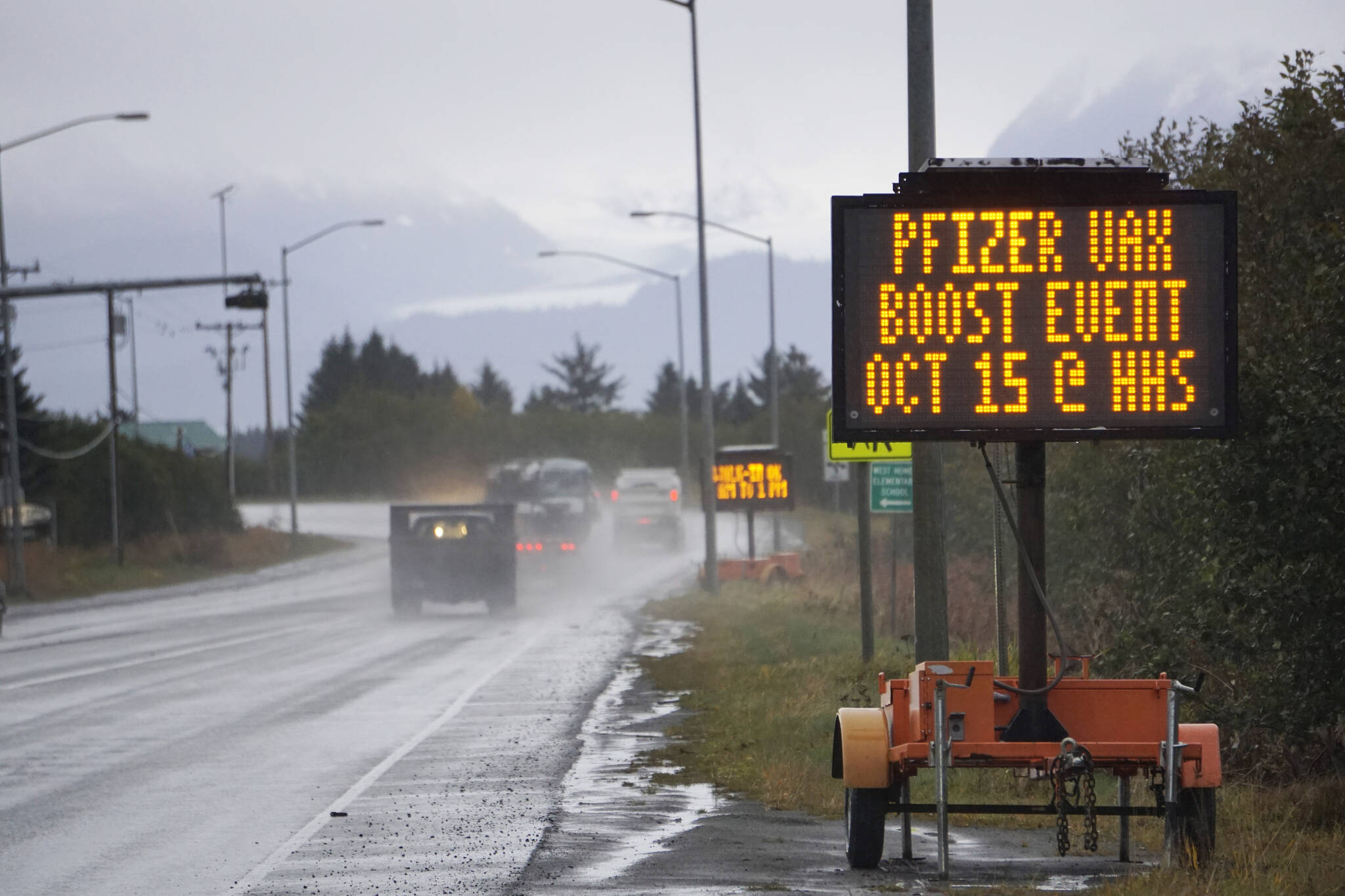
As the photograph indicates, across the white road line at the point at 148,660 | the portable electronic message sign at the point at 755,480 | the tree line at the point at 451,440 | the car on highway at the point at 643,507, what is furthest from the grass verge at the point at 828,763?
the tree line at the point at 451,440

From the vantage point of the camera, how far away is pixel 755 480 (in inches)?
1559

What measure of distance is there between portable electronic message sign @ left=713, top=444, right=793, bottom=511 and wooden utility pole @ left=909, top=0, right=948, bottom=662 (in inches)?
1026

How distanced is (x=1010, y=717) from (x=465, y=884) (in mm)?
2945

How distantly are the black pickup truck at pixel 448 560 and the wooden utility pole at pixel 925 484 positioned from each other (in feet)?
80.7

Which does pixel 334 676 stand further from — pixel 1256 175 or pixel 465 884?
pixel 465 884

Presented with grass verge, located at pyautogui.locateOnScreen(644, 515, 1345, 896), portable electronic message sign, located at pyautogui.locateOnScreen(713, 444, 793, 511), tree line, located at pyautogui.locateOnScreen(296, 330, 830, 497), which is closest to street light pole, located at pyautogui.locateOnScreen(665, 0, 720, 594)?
portable electronic message sign, located at pyautogui.locateOnScreen(713, 444, 793, 511)

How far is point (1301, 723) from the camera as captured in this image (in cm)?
1158

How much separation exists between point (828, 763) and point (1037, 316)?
5.36m

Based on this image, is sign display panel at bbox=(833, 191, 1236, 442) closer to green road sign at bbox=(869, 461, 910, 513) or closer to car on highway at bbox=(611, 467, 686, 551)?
green road sign at bbox=(869, 461, 910, 513)

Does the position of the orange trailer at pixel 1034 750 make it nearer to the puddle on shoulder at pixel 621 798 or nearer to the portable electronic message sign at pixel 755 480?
the puddle on shoulder at pixel 621 798

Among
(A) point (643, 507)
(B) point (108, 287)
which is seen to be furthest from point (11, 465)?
(A) point (643, 507)

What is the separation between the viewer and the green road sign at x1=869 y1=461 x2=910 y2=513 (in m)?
20.5

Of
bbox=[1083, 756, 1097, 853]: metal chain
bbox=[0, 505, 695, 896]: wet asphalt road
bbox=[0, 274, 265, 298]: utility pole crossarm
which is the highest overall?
bbox=[0, 274, 265, 298]: utility pole crossarm

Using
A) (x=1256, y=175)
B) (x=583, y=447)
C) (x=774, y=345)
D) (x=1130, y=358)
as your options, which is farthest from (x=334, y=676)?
(x=583, y=447)
